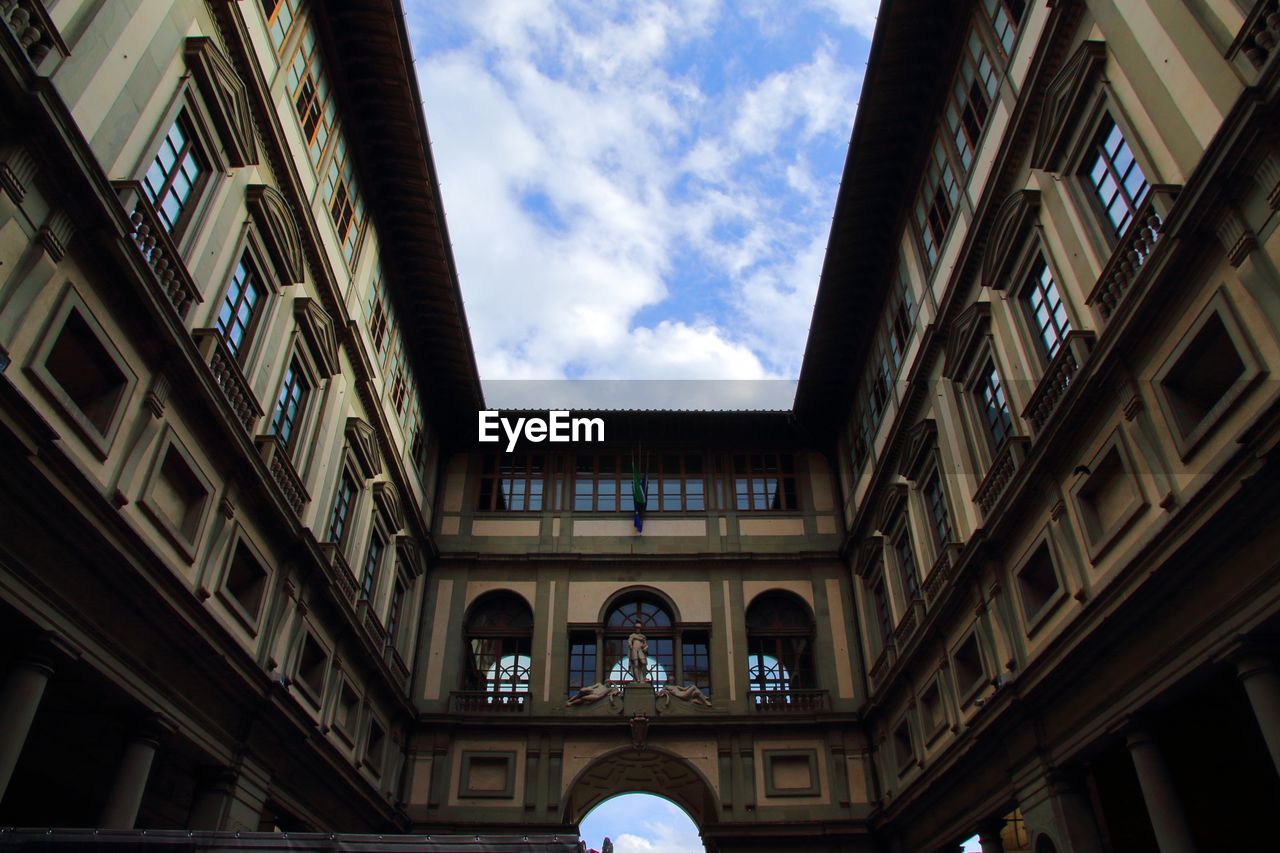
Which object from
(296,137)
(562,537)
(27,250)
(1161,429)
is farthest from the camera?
(562,537)

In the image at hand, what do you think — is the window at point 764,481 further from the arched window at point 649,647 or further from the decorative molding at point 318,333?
the decorative molding at point 318,333

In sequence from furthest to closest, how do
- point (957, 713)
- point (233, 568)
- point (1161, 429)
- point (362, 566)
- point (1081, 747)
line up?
1. point (362, 566)
2. point (957, 713)
3. point (233, 568)
4. point (1081, 747)
5. point (1161, 429)

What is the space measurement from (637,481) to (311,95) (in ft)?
52.2

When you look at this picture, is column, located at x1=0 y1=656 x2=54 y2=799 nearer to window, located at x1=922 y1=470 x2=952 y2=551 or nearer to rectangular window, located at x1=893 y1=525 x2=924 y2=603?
window, located at x1=922 y1=470 x2=952 y2=551

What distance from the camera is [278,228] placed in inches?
699

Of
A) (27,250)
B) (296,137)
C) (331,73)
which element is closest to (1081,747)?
(27,250)

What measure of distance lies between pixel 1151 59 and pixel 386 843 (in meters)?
14.0

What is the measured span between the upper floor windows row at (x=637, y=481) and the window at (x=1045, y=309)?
15466 mm

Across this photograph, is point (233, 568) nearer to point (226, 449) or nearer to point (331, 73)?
point (226, 449)

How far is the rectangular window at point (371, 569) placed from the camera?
24.2m

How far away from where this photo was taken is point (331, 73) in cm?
2119

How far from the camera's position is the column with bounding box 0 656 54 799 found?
34.4 feet

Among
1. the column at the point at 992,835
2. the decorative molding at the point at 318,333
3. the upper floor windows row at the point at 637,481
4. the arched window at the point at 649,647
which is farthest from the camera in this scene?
the upper floor windows row at the point at 637,481

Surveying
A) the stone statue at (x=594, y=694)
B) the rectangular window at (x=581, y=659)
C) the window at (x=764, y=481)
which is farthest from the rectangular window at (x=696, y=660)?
the window at (x=764, y=481)
